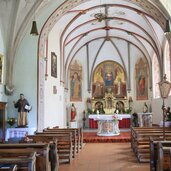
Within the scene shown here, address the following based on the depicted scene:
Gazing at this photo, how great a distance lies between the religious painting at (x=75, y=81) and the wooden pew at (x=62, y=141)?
1379 cm

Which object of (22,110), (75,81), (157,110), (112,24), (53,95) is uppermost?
(112,24)

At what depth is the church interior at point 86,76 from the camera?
32.5 ft

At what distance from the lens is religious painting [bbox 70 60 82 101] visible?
78.0ft

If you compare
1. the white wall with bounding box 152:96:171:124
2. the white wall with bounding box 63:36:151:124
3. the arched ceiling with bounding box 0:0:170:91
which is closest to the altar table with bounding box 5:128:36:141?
the arched ceiling with bounding box 0:0:170:91

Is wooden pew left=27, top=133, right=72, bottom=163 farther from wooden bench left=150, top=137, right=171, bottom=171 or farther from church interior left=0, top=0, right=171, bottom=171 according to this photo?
wooden bench left=150, top=137, right=171, bottom=171

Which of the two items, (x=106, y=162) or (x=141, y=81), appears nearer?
(x=106, y=162)

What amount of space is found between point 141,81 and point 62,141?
14.9 meters

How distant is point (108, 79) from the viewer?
24.9 m

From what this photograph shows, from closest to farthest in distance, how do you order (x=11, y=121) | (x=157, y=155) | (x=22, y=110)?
(x=157, y=155) → (x=11, y=121) → (x=22, y=110)

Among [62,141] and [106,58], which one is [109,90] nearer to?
[106,58]

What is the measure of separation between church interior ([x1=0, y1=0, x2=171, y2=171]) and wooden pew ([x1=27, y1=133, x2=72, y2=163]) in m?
0.05

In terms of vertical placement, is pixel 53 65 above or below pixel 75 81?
below

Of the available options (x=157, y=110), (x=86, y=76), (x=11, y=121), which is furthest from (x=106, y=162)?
(x=86, y=76)

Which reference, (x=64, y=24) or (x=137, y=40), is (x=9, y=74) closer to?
(x=64, y=24)
